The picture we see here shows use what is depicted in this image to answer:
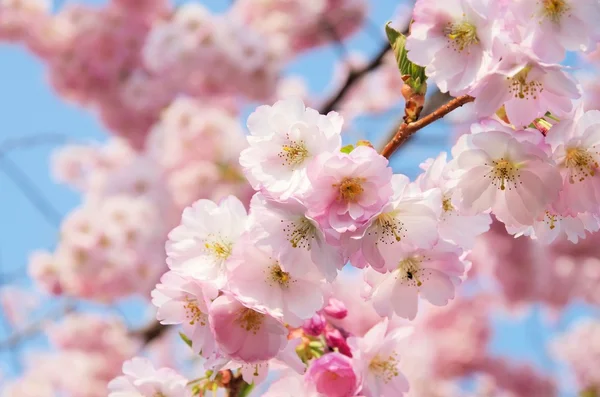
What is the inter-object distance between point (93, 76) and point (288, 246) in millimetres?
4059

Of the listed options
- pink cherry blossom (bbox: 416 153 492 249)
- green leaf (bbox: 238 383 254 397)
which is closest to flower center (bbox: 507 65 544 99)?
pink cherry blossom (bbox: 416 153 492 249)

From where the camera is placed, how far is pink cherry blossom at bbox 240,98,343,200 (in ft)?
2.34

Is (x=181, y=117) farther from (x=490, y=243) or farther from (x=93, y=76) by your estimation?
(x=490, y=243)

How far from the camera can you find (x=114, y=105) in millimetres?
4426

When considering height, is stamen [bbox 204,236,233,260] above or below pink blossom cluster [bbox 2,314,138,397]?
below

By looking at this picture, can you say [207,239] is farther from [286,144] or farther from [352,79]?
[352,79]

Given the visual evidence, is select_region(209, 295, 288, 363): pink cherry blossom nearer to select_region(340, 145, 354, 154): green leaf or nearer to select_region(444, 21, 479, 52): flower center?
select_region(340, 145, 354, 154): green leaf

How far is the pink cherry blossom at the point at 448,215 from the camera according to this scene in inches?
30.6

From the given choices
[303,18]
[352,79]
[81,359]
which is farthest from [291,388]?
[303,18]

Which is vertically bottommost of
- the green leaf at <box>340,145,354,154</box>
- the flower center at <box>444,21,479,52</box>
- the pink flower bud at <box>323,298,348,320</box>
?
the pink flower bud at <box>323,298,348,320</box>

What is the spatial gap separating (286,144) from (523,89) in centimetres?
27

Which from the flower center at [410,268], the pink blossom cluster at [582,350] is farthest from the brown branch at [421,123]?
the pink blossom cluster at [582,350]

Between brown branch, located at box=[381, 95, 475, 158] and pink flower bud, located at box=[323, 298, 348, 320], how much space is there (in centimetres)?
26

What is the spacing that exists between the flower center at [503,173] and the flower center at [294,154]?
0.22 metres
